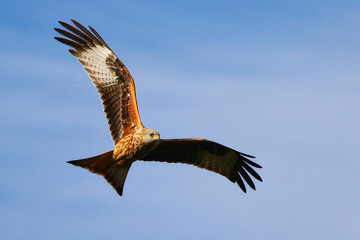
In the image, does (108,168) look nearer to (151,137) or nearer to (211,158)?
(151,137)

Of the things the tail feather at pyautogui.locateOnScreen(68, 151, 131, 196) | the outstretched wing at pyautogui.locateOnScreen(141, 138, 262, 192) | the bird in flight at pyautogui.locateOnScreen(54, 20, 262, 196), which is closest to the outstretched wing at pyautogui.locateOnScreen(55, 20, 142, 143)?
the bird in flight at pyautogui.locateOnScreen(54, 20, 262, 196)

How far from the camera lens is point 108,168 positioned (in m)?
9.55

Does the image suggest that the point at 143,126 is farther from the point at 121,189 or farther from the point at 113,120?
the point at 121,189

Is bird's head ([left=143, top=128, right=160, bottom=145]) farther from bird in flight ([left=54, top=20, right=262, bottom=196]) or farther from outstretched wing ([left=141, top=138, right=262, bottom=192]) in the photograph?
outstretched wing ([left=141, top=138, right=262, bottom=192])

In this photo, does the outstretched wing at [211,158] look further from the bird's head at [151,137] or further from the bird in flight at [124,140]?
the bird's head at [151,137]

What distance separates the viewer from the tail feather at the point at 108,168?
30.5 feet

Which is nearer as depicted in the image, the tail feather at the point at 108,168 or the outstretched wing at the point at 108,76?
the tail feather at the point at 108,168

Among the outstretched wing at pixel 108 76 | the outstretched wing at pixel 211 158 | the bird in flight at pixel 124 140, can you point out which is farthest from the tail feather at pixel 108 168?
the outstretched wing at pixel 211 158

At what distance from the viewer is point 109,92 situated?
1010 centimetres

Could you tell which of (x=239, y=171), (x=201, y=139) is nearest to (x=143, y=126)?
(x=201, y=139)

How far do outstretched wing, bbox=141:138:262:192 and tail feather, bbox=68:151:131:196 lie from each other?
1.07m

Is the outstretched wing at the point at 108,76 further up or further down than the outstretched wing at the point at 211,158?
further up

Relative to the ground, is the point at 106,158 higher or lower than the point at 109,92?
lower

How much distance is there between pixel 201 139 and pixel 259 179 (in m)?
1.81
